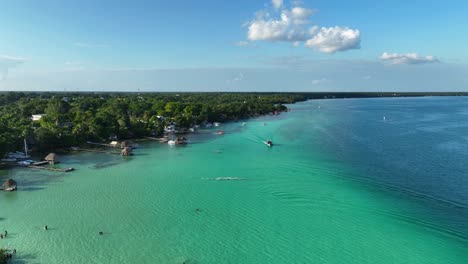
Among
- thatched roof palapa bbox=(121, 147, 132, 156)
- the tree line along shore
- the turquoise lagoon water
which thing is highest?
the tree line along shore

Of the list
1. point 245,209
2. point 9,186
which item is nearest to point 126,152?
point 9,186

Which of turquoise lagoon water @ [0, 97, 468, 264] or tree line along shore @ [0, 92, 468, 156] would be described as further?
tree line along shore @ [0, 92, 468, 156]

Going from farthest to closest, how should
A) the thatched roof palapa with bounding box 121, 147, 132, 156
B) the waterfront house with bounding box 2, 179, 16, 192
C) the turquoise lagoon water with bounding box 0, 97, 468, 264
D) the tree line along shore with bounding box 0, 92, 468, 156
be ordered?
the tree line along shore with bounding box 0, 92, 468, 156 < the thatched roof palapa with bounding box 121, 147, 132, 156 < the waterfront house with bounding box 2, 179, 16, 192 < the turquoise lagoon water with bounding box 0, 97, 468, 264

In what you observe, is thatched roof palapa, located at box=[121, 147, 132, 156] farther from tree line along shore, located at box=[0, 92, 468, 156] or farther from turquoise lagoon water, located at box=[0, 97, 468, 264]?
tree line along shore, located at box=[0, 92, 468, 156]

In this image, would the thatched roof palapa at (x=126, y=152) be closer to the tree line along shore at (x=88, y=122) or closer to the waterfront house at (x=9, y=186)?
the tree line along shore at (x=88, y=122)

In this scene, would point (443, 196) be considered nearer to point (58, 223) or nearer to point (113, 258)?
point (113, 258)

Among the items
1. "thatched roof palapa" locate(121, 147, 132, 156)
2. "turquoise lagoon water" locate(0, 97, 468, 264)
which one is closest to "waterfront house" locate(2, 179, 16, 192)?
Answer: "turquoise lagoon water" locate(0, 97, 468, 264)

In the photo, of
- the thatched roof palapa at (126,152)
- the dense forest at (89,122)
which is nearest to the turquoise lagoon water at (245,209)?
the thatched roof palapa at (126,152)

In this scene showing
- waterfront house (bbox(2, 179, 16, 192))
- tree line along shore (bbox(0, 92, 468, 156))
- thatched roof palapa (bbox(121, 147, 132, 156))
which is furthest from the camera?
tree line along shore (bbox(0, 92, 468, 156))

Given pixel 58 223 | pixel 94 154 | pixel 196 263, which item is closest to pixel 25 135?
pixel 94 154
